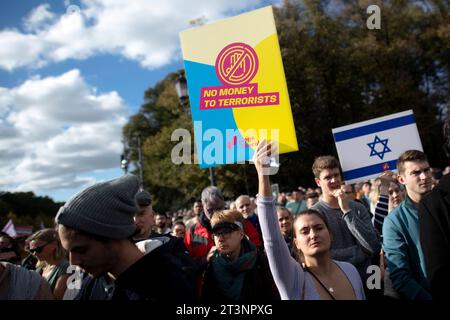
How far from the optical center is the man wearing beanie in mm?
1615

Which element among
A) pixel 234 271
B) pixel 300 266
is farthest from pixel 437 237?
pixel 234 271

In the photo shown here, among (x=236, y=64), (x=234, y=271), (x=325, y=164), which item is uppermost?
(x=236, y=64)

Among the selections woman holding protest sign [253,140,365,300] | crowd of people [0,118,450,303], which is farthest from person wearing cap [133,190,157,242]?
woman holding protest sign [253,140,365,300]

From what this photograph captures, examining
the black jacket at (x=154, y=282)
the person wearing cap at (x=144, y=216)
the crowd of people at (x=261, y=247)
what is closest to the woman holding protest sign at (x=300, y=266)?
the crowd of people at (x=261, y=247)

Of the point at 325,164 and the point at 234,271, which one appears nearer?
the point at 234,271

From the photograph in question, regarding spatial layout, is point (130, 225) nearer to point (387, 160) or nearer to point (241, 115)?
point (241, 115)

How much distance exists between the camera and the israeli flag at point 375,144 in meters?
4.20

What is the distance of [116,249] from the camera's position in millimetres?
1709

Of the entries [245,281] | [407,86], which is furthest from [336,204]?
[407,86]

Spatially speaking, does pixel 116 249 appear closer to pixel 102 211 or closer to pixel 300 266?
pixel 102 211

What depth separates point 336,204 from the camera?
3.53 m

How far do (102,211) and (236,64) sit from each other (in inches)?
73.1

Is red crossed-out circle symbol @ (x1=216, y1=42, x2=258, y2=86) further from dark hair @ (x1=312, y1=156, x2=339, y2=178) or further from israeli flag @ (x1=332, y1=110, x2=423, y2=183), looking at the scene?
israeli flag @ (x1=332, y1=110, x2=423, y2=183)

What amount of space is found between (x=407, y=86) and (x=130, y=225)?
2303cm
